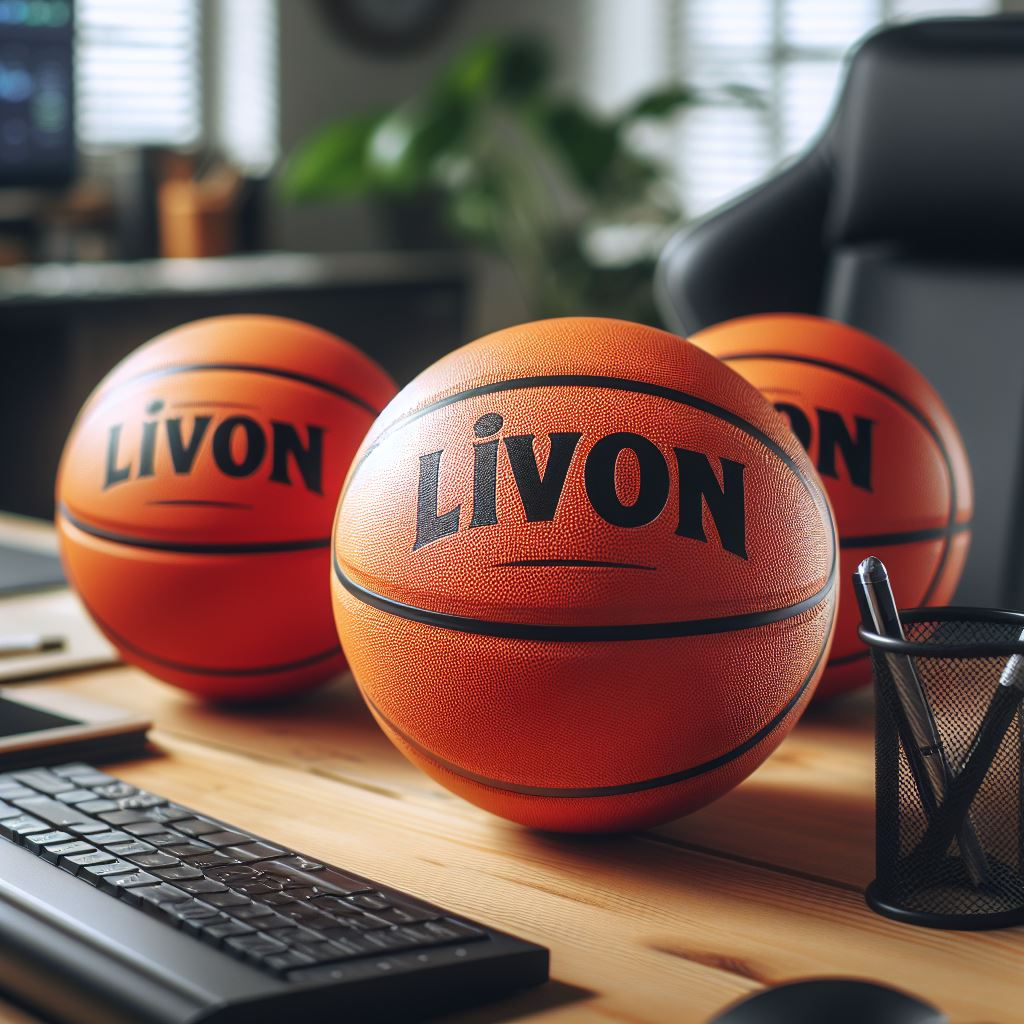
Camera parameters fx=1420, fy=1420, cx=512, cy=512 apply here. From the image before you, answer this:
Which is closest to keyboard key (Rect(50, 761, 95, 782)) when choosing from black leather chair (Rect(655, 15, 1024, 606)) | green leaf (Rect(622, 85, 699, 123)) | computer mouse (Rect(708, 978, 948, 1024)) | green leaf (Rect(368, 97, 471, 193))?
computer mouse (Rect(708, 978, 948, 1024))

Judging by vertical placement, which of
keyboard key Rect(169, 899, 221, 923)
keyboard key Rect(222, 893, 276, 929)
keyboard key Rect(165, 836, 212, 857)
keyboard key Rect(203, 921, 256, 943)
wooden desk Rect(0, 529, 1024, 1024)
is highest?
keyboard key Rect(203, 921, 256, 943)

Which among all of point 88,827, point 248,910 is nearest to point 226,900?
point 248,910

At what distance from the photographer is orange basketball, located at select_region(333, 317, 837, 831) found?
2.03 ft

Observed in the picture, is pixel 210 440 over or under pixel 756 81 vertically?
under

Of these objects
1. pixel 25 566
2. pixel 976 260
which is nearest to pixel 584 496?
pixel 25 566

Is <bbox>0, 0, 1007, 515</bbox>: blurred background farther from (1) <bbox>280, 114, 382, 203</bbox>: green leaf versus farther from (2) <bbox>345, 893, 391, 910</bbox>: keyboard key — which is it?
(2) <bbox>345, 893, 391, 910</bbox>: keyboard key

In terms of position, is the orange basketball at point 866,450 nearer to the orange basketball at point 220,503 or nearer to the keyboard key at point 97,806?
the orange basketball at point 220,503

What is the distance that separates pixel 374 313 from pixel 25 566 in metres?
2.94

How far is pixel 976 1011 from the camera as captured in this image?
1.66 feet

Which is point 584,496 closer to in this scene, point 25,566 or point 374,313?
point 25,566

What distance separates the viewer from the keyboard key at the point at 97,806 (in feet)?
2.17

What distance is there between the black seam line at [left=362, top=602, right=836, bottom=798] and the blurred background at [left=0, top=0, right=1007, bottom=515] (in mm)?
2794

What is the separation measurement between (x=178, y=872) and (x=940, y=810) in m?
0.31

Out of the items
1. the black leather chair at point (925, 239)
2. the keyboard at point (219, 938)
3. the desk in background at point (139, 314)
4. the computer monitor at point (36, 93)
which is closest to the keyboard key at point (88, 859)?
the keyboard at point (219, 938)
